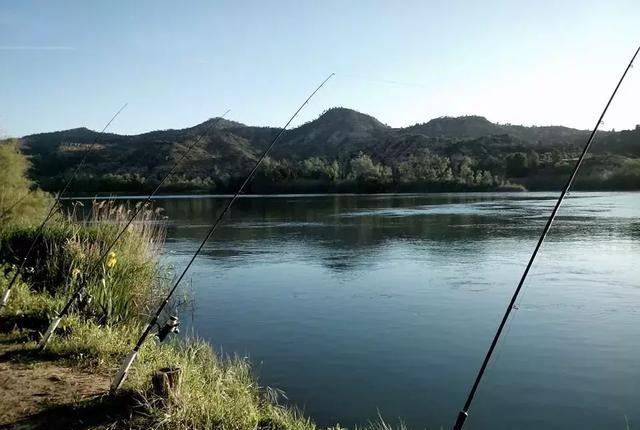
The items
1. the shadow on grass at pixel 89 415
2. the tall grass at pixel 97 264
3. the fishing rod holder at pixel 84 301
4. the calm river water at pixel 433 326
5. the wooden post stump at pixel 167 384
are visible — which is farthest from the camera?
the tall grass at pixel 97 264

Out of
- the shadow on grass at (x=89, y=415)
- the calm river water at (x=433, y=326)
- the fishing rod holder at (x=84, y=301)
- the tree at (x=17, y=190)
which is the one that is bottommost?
the calm river water at (x=433, y=326)

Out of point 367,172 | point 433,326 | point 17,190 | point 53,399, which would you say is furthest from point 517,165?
point 53,399

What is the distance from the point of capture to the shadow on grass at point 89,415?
16.8ft

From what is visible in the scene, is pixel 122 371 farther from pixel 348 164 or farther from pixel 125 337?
pixel 348 164

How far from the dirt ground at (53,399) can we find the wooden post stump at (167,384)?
1.15ft

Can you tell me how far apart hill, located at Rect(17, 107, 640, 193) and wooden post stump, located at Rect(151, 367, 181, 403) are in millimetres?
67090

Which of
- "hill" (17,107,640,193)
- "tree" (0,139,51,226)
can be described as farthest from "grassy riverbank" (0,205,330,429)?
"hill" (17,107,640,193)

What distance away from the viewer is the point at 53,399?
18.6 feet

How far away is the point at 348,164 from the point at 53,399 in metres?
116

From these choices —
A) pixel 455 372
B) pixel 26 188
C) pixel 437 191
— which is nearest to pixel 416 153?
pixel 437 191

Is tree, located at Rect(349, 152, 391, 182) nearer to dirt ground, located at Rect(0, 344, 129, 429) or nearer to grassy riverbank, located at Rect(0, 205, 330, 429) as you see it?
grassy riverbank, located at Rect(0, 205, 330, 429)

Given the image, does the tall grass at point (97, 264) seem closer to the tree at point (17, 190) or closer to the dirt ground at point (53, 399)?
the dirt ground at point (53, 399)

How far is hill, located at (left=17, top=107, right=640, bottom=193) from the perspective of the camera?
96.1 m

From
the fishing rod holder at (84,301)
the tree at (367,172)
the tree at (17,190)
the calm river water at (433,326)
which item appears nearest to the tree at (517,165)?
the tree at (367,172)
